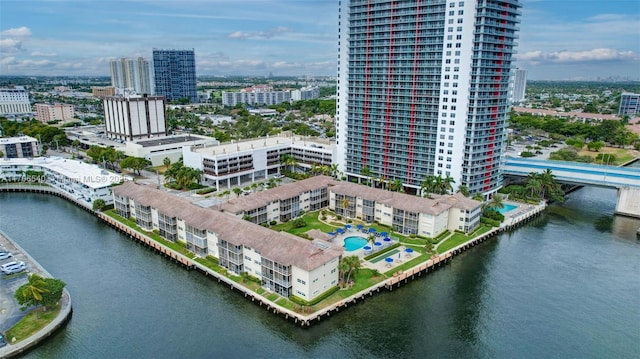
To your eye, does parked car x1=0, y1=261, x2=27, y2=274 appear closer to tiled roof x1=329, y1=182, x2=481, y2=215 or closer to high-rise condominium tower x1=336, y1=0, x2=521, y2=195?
tiled roof x1=329, y1=182, x2=481, y2=215

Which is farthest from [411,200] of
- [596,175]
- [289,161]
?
[596,175]

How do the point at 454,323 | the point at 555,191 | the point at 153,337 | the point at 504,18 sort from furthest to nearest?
1. the point at 555,191
2. the point at 504,18
3. the point at 454,323
4. the point at 153,337

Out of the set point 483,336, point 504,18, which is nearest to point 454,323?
point 483,336

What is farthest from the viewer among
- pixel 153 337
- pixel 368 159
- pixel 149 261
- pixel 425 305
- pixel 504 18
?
pixel 368 159

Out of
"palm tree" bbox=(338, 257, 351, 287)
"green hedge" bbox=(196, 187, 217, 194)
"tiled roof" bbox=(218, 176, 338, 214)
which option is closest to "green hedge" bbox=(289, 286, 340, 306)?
"palm tree" bbox=(338, 257, 351, 287)

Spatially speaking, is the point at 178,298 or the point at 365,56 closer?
the point at 178,298

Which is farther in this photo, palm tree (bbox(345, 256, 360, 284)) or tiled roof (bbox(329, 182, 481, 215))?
tiled roof (bbox(329, 182, 481, 215))

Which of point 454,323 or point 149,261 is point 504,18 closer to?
point 454,323

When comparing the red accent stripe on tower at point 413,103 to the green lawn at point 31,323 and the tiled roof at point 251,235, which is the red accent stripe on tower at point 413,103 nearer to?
the tiled roof at point 251,235
